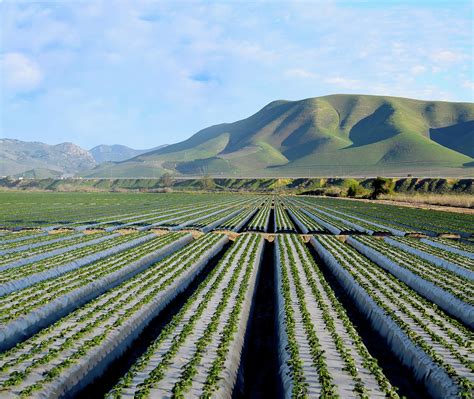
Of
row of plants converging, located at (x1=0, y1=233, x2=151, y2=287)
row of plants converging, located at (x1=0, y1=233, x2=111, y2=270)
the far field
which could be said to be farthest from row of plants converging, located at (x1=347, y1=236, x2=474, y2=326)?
row of plants converging, located at (x1=0, y1=233, x2=111, y2=270)

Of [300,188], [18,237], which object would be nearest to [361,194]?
[300,188]

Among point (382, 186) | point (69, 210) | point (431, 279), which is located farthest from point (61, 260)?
point (382, 186)

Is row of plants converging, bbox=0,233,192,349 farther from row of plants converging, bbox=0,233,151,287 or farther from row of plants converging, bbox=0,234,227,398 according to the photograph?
row of plants converging, bbox=0,233,151,287

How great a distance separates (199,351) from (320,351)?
300cm

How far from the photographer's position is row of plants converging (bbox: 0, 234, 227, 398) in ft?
26.6

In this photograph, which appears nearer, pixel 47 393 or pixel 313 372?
pixel 47 393

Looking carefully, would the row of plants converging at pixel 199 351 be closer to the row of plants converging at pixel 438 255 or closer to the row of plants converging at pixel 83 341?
the row of plants converging at pixel 83 341

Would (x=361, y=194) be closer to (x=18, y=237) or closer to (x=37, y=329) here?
(x=18, y=237)

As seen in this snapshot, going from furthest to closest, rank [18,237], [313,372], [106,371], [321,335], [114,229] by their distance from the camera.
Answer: [114,229], [18,237], [321,335], [106,371], [313,372]

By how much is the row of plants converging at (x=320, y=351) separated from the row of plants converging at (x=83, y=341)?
4394 mm

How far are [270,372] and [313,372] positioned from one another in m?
1.86

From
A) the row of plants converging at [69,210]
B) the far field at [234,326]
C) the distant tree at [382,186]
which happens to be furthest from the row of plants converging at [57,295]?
the distant tree at [382,186]

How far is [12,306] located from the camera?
12.2 m

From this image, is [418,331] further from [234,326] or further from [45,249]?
[45,249]
